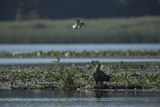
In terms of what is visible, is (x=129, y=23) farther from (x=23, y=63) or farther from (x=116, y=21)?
(x=23, y=63)

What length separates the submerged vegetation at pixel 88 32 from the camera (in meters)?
91.8

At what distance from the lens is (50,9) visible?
126 meters

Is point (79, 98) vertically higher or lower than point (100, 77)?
lower

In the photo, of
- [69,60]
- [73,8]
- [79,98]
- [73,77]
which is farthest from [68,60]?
[73,8]

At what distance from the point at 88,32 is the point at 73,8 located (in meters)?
26.5

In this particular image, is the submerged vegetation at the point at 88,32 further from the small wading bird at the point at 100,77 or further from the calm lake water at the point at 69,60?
the small wading bird at the point at 100,77

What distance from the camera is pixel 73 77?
38.8 m

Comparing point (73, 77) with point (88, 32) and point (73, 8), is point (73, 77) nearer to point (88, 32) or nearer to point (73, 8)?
point (88, 32)

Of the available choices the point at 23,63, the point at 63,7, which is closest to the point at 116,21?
the point at 63,7

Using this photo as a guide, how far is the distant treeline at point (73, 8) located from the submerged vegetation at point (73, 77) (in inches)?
2958

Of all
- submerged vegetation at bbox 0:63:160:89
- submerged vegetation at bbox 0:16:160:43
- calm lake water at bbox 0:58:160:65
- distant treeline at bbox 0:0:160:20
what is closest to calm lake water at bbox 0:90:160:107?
submerged vegetation at bbox 0:63:160:89

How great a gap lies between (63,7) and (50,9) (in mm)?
1928

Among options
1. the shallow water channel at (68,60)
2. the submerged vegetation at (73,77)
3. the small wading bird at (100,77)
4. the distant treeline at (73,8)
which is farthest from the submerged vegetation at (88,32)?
the small wading bird at (100,77)

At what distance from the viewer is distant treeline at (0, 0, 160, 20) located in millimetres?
120625
